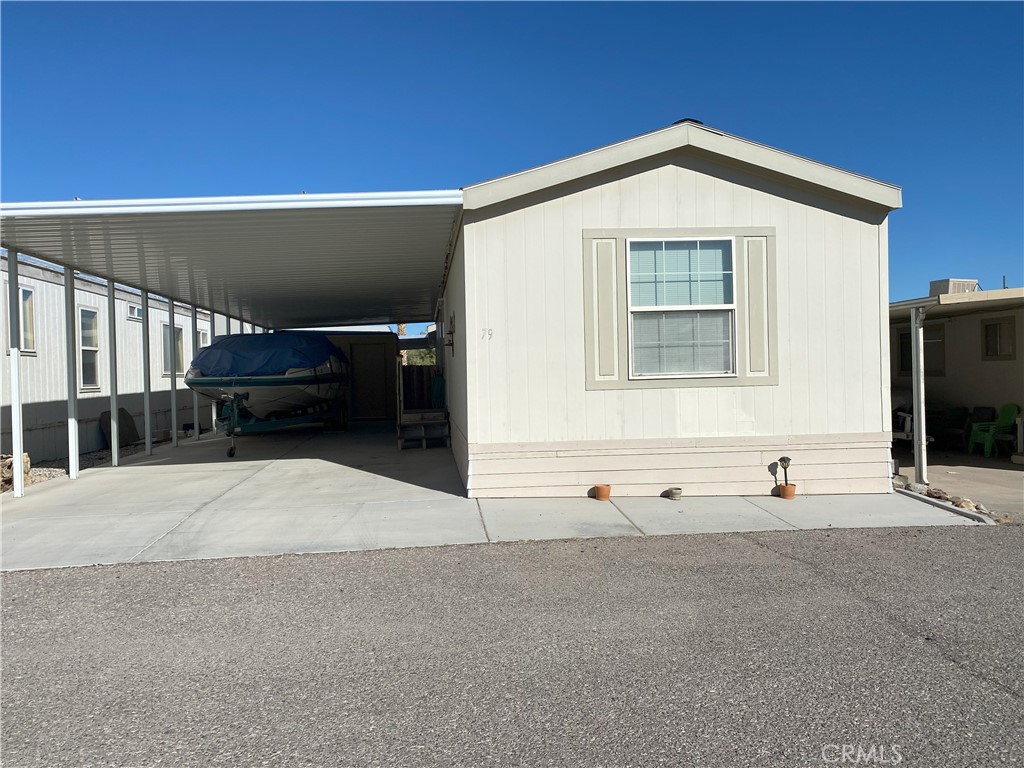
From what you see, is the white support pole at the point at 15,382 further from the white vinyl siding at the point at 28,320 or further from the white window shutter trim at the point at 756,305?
the white window shutter trim at the point at 756,305

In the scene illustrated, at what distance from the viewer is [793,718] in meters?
2.79

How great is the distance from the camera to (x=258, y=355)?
41.7 feet

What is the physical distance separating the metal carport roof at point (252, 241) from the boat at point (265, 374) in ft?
3.24

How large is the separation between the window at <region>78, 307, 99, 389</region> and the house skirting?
992 cm

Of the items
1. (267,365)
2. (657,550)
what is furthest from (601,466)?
(267,365)

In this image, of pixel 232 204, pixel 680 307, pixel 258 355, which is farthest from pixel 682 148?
pixel 258 355

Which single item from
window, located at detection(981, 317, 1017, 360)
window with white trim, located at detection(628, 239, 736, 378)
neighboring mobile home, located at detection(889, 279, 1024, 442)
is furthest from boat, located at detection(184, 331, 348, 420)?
window, located at detection(981, 317, 1017, 360)

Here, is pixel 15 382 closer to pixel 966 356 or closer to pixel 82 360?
pixel 82 360

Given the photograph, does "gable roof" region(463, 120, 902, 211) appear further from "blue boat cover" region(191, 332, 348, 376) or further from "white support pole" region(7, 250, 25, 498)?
"blue boat cover" region(191, 332, 348, 376)

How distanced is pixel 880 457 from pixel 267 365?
9.92m

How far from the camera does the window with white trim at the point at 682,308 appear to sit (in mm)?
7125

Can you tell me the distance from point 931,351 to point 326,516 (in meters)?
11.2

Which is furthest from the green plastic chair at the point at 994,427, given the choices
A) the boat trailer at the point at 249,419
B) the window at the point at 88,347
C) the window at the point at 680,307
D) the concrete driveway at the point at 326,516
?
the window at the point at 88,347
